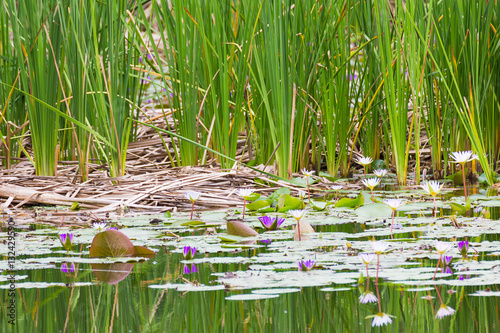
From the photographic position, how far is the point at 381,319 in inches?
37.1

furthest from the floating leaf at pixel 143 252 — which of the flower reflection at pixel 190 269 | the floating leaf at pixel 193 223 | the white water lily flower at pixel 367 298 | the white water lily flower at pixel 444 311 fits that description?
the white water lily flower at pixel 444 311

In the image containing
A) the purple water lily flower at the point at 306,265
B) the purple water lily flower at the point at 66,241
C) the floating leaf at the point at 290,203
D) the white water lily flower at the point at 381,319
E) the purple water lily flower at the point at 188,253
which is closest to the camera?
the white water lily flower at the point at 381,319

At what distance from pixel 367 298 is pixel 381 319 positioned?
0.12m

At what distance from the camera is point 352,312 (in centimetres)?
99

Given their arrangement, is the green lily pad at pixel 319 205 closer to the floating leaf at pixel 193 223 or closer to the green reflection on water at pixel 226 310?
the floating leaf at pixel 193 223

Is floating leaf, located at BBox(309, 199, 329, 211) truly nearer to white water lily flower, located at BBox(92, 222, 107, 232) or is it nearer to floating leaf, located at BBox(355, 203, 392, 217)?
floating leaf, located at BBox(355, 203, 392, 217)

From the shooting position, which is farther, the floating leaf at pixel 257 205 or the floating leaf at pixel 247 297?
the floating leaf at pixel 257 205

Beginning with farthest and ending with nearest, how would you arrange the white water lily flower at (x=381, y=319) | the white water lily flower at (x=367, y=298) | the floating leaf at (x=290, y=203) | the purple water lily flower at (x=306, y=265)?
the floating leaf at (x=290, y=203) → the purple water lily flower at (x=306, y=265) → the white water lily flower at (x=367, y=298) → the white water lily flower at (x=381, y=319)

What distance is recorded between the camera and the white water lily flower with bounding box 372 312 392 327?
36.5 inches

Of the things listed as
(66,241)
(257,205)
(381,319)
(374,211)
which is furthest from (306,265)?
(257,205)

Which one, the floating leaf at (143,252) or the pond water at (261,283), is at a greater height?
the floating leaf at (143,252)

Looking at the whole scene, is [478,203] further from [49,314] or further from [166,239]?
[49,314]

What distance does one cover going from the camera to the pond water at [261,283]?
0.96 metres

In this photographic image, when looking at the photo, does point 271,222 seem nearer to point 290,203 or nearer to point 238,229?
point 238,229
